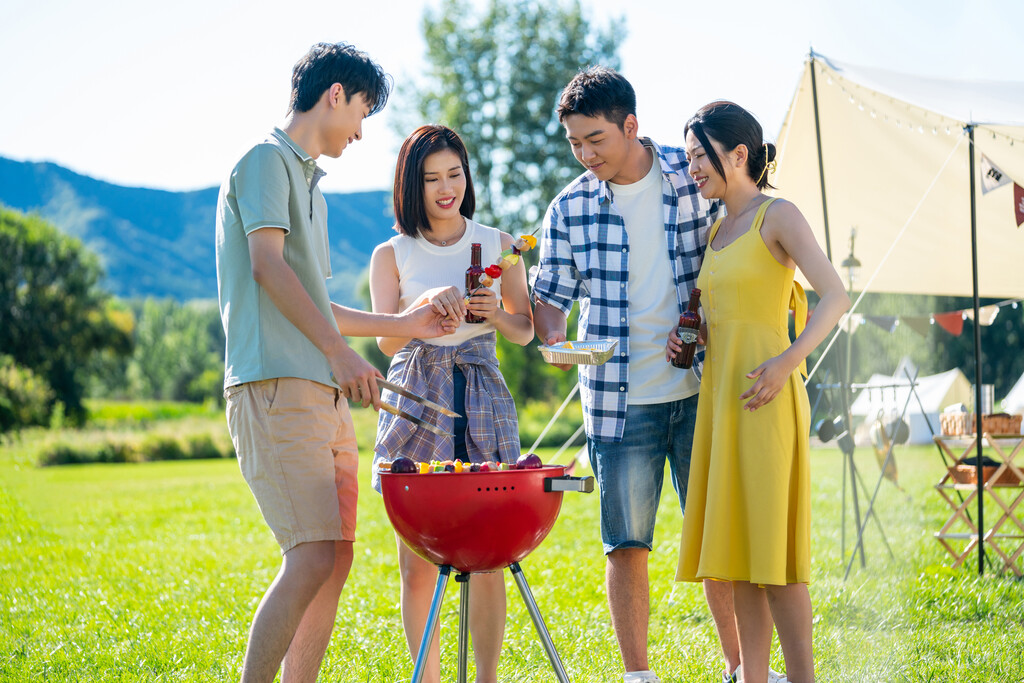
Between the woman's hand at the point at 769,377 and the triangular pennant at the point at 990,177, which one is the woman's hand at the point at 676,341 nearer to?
the woman's hand at the point at 769,377

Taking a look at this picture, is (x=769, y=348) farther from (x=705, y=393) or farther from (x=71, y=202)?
(x=71, y=202)

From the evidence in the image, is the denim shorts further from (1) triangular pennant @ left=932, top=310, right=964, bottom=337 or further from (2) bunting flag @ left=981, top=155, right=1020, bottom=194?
(2) bunting flag @ left=981, top=155, right=1020, bottom=194

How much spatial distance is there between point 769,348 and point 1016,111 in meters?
1.98

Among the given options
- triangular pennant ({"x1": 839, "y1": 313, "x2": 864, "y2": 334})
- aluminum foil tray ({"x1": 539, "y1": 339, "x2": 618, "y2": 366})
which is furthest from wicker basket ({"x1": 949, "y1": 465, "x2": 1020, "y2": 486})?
aluminum foil tray ({"x1": 539, "y1": 339, "x2": 618, "y2": 366})

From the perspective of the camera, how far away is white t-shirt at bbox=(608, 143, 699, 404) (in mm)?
2760

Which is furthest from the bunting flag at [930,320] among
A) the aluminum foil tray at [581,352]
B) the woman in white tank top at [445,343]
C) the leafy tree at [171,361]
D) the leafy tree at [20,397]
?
the leafy tree at [171,361]

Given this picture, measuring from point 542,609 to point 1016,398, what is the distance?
9.07 ft

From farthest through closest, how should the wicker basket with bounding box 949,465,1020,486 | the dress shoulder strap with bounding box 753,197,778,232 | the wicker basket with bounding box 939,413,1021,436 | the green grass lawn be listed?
the wicker basket with bounding box 949,465,1020,486 → the wicker basket with bounding box 939,413,1021,436 → the green grass lawn → the dress shoulder strap with bounding box 753,197,778,232

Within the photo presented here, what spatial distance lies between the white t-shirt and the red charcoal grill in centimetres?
72

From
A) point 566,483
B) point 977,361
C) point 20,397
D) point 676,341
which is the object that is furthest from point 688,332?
point 20,397

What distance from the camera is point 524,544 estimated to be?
6.94 ft

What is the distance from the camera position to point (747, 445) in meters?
2.43

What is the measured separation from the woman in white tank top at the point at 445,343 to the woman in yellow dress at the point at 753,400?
542 mm

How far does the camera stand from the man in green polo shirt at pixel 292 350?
209 centimetres
